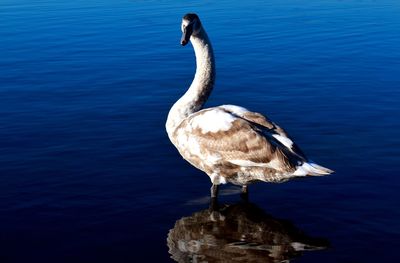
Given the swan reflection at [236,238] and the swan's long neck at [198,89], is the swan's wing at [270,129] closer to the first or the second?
the swan's long neck at [198,89]

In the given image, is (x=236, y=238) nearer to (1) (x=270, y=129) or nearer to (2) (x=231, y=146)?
(2) (x=231, y=146)

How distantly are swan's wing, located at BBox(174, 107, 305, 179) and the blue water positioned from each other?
1035mm

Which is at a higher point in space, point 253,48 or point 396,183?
point 253,48

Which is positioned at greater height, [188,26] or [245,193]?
[188,26]

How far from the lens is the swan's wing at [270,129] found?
1066 centimetres

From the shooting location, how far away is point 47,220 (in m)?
10.9

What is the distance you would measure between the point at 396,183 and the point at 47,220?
666 cm

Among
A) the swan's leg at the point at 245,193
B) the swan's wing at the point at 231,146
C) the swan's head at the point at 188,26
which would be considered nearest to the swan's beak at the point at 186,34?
the swan's head at the point at 188,26

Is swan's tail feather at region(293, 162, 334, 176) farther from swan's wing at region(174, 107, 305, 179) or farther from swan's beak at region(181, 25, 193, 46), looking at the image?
swan's beak at region(181, 25, 193, 46)

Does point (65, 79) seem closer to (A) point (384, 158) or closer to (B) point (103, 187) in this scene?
(B) point (103, 187)

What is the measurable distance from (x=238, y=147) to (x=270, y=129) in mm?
725

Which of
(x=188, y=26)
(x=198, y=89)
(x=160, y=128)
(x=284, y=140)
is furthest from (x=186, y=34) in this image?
(x=160, y=128)

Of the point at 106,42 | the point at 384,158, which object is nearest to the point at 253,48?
the point at 106,42

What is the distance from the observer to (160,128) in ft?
54.0
